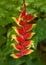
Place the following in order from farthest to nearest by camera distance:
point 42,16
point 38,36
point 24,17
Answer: point 42,16 → point 38,36 → point 24,17

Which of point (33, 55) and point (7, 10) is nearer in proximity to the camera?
point (7, 10)

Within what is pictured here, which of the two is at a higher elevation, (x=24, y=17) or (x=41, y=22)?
(x=24, y=17)

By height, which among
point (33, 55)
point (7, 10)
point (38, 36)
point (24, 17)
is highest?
point (24, 17)

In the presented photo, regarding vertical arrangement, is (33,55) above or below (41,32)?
below

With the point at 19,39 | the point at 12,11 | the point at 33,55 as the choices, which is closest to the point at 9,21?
the point at 12,11

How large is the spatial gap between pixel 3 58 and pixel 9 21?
0.80ft

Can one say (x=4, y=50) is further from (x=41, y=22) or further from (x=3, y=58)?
(x=41, y=22)

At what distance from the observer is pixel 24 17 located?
0.99m

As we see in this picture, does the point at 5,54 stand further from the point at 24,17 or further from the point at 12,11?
the point at 24,17

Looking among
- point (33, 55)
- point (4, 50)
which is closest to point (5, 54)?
point (4, 50)

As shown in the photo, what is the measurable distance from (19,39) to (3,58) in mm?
531

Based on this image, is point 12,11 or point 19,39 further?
point 12,11

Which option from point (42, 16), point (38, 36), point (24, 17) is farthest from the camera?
point (42, 16)

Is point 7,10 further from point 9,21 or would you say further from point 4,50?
point 4,50
